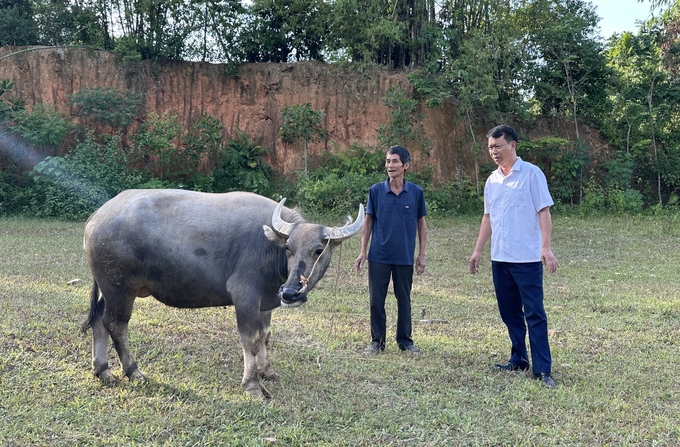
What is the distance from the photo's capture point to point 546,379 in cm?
455

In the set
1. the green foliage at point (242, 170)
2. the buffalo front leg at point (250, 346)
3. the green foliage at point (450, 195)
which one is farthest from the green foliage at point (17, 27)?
the buffalo front leg at point (250, 346)

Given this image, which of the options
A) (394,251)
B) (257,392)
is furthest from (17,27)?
(257,392)

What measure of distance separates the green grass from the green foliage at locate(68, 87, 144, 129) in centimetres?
864

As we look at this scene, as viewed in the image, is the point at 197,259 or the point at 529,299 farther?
the point at 529,299

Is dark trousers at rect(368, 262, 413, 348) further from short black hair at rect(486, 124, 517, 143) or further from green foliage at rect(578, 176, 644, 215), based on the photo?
green foliage at rect(578, 176, 644, 215)

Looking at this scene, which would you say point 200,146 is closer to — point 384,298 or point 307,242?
point 384,298

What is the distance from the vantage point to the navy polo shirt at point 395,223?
5.29 m

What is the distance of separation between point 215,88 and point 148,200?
13.9 meters

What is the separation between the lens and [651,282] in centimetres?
825

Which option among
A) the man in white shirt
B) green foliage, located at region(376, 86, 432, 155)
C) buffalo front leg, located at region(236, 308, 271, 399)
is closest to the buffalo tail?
buffalo front leg, located at region(236, 308, 271, 399)

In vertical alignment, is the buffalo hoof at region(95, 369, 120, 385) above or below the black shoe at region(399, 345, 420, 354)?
above

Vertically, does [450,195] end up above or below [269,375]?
above

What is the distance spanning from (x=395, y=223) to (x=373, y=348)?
117cm

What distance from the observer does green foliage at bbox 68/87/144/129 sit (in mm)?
15648
